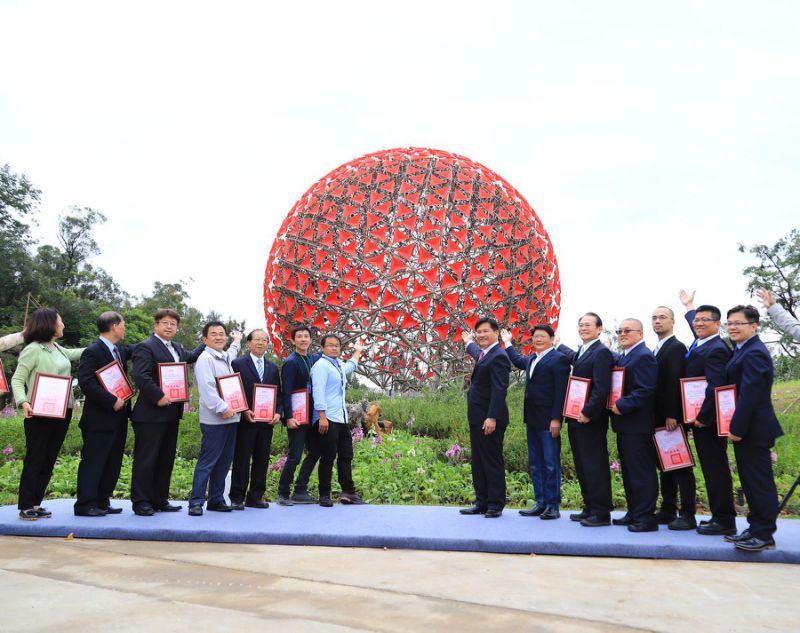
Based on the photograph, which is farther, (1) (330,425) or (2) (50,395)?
(1) (330,425)

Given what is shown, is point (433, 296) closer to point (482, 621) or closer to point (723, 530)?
point (723, 530)

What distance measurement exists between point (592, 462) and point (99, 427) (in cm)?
432

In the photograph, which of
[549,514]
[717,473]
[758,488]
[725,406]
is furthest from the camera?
[549,514]

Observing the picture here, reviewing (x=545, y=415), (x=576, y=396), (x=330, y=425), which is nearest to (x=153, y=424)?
(x=330, y=425)

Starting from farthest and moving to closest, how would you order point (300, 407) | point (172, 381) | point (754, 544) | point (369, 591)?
1. point (300, 407)
2. point (172, 381)
3. point (754, 544)
4. point (369, 591)

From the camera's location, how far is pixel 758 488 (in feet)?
16.3

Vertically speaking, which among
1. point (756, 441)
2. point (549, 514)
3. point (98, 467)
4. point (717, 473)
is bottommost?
point (549, 514)

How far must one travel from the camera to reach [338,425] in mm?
A: 7109

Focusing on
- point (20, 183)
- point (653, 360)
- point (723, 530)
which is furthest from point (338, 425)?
point (20, 183)

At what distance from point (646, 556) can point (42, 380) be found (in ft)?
16.5

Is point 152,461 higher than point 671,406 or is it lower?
lower

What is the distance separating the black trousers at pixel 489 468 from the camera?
6301 mm

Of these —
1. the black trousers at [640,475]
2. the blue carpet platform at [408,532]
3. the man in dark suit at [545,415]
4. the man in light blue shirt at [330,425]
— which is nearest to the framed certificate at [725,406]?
the black trousers at [640,475]

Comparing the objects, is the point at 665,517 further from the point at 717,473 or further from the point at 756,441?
the point at 756,441
